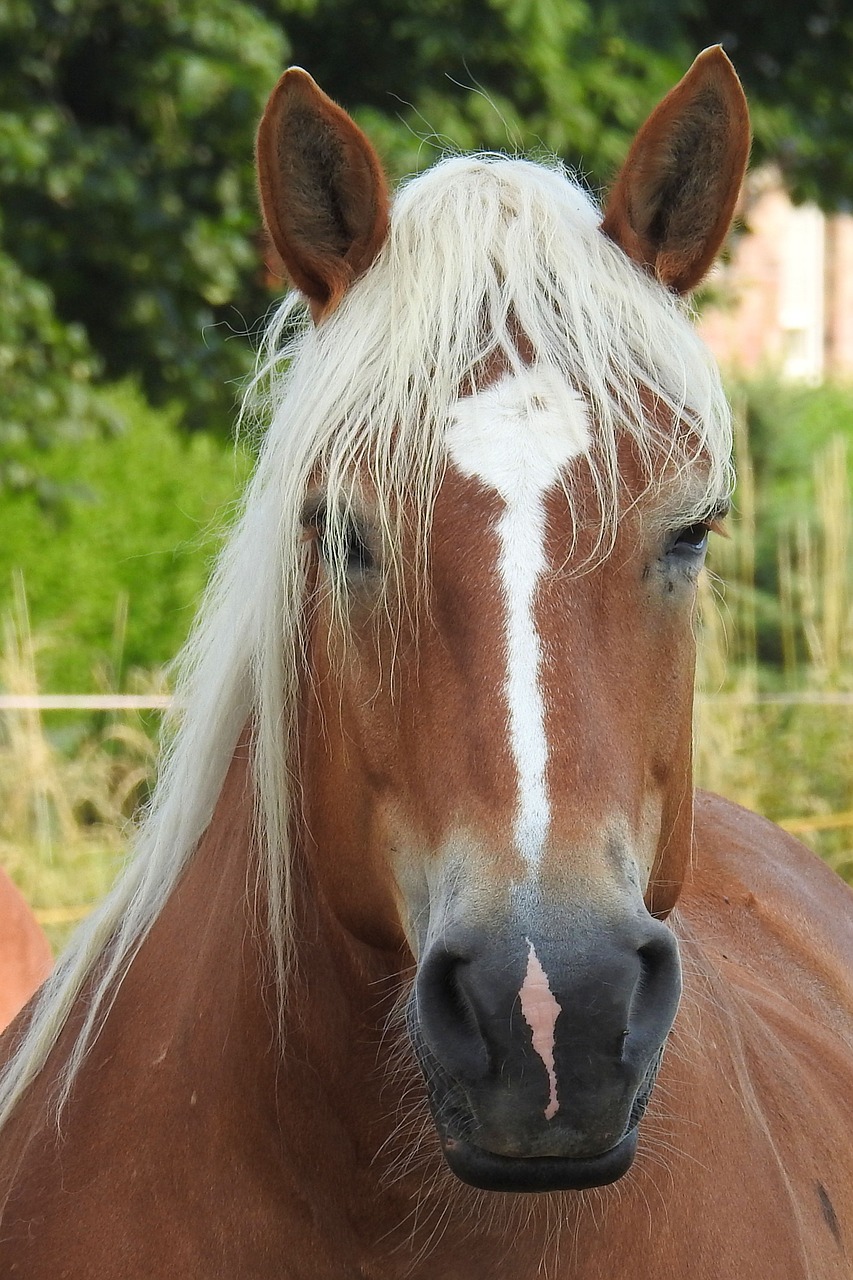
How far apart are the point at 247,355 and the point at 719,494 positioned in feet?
17.0

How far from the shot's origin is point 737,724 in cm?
632

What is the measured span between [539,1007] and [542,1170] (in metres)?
0.19

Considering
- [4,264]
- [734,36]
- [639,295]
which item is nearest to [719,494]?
[639,295]

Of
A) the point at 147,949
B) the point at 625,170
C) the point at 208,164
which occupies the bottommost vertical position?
the point at 147,949

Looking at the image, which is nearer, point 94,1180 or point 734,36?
point 94,1180

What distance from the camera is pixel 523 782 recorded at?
1.38 metres

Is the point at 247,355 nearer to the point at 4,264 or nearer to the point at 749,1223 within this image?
the point at 4,264

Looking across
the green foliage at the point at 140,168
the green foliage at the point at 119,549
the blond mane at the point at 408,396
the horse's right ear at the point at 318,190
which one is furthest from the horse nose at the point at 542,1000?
the green foliage at the point at 119,549

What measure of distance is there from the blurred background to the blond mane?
3.30 m

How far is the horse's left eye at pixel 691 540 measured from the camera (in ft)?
5.33

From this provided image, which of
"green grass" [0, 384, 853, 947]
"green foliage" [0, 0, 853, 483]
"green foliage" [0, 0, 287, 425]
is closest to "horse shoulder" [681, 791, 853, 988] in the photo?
"green grass" [0, 384, 853, 947]

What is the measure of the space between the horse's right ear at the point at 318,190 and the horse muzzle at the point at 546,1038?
2.82 feet

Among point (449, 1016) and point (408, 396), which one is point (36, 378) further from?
point (449, 1016)

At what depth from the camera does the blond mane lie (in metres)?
1.59
